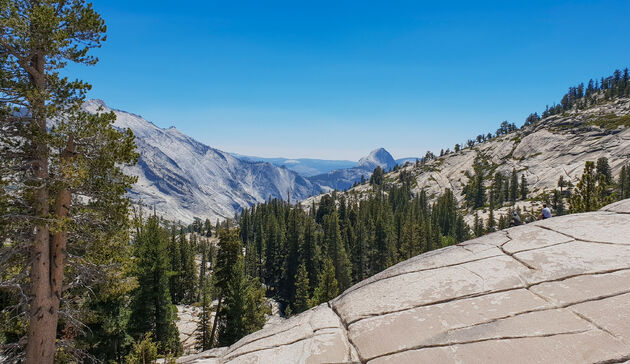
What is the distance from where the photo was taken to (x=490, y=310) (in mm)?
8078

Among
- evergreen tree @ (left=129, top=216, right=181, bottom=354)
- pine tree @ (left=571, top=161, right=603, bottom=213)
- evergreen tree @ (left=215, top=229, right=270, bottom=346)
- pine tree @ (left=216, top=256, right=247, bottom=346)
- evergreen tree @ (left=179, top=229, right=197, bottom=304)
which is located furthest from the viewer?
evergreen tree @ (left=179, top=229, right=197, bottom=304)

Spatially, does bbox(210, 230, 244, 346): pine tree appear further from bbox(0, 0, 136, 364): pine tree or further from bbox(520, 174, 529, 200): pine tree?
bbox(520, 174, 529, 200): pine tree

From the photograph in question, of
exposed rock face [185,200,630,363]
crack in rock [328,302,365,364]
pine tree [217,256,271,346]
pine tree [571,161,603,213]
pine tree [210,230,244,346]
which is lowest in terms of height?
pine tree [217,256,271,346]

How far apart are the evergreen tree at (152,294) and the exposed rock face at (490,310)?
19954 millimetres

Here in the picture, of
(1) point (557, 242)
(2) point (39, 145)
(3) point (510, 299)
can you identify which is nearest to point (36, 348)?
(2) point (39, 145)

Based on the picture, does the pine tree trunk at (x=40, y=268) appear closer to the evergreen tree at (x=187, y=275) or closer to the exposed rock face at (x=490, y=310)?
the exposed rock face at (x=490, y=310)

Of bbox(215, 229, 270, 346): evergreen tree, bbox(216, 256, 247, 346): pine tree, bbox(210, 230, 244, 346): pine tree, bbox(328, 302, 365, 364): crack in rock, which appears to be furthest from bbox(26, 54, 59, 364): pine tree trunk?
bbox(216, 256, 247, 346): pine tree

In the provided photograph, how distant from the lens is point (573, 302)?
7.61 meters

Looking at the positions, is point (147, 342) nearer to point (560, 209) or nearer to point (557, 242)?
point (557, 242)

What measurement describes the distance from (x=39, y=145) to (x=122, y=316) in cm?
1728

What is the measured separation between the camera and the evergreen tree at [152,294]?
2847cm

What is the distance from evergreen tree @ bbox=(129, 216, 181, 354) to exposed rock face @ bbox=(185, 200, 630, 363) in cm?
1995

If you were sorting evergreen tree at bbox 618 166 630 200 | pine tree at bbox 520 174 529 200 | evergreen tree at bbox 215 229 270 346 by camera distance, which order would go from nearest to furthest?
evergreen tree at bbox 215 229 270 346 → evergreen tree at bbox 618 166 630 200 → pine tree at bbox 520 174 529 200

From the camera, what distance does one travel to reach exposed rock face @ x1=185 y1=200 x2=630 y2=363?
6.72 metres
